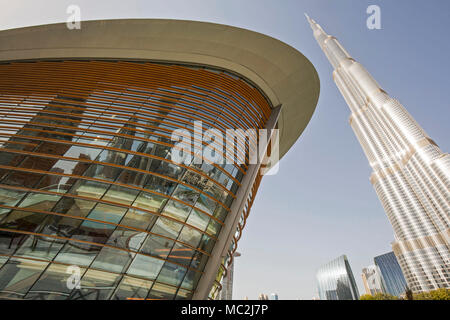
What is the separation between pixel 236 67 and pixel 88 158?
24.1 feet

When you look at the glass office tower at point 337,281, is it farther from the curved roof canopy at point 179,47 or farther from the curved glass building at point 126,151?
the curved glass building at point 126,151

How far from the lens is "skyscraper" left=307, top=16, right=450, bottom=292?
251 ft

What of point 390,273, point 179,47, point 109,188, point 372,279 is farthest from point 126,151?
point 372,279

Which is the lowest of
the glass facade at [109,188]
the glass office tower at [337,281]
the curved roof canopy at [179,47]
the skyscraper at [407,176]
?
the glass facade at [109,188]

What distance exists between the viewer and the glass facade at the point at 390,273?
378 feet

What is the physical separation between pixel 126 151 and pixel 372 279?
520 ft

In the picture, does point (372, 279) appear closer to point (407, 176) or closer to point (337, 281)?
point (337, 281)

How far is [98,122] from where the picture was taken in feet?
23.4

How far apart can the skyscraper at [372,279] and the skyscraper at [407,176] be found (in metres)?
33.9

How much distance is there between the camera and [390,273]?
11944 cm

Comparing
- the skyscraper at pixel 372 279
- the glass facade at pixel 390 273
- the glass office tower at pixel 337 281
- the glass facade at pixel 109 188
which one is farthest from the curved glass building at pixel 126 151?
the skyscraper at pixel 372 279

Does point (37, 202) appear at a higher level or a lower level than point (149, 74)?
lower
